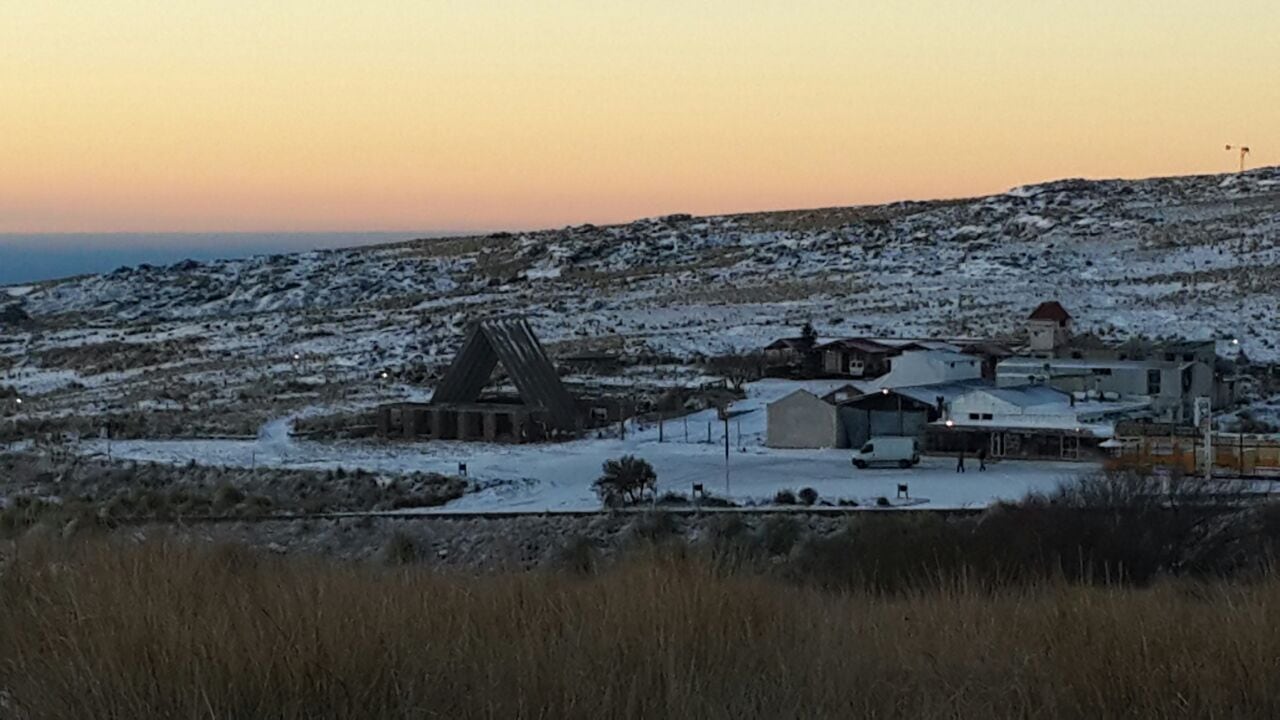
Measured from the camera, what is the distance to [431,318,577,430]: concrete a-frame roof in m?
41.4

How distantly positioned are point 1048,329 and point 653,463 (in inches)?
882

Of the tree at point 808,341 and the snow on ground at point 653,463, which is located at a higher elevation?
the tree at point 808,341

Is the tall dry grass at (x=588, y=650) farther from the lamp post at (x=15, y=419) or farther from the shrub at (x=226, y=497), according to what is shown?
the lamp post at (x=15, y=419)

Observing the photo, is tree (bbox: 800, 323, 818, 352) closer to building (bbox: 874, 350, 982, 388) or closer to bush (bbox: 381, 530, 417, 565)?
building (bbox: 874, 350, 982, 388)

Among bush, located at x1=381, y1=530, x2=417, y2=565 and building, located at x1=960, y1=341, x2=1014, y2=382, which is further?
building, located at x1=960, y1=341, x2=1014, y2=382

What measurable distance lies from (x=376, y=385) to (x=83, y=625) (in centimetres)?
4887

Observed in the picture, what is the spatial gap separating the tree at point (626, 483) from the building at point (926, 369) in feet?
51.0

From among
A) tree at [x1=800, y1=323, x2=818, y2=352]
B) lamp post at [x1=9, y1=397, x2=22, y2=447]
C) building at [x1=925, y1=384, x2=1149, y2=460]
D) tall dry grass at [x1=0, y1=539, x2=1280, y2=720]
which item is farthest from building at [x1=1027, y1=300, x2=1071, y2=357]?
tall dry grass at [x1=0, y1=539, x2=1280, y2=720]

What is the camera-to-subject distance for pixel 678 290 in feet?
292

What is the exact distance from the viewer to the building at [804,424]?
3794 centimetres

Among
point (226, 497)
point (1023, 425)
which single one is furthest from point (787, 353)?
point (226, 497)

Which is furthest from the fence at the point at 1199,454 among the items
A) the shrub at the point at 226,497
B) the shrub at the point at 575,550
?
the shrub at the point at 226,497

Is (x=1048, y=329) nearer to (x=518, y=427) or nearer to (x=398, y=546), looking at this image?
(x=518, y=427)

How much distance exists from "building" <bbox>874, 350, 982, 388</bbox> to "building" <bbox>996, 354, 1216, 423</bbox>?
68.3 inches
